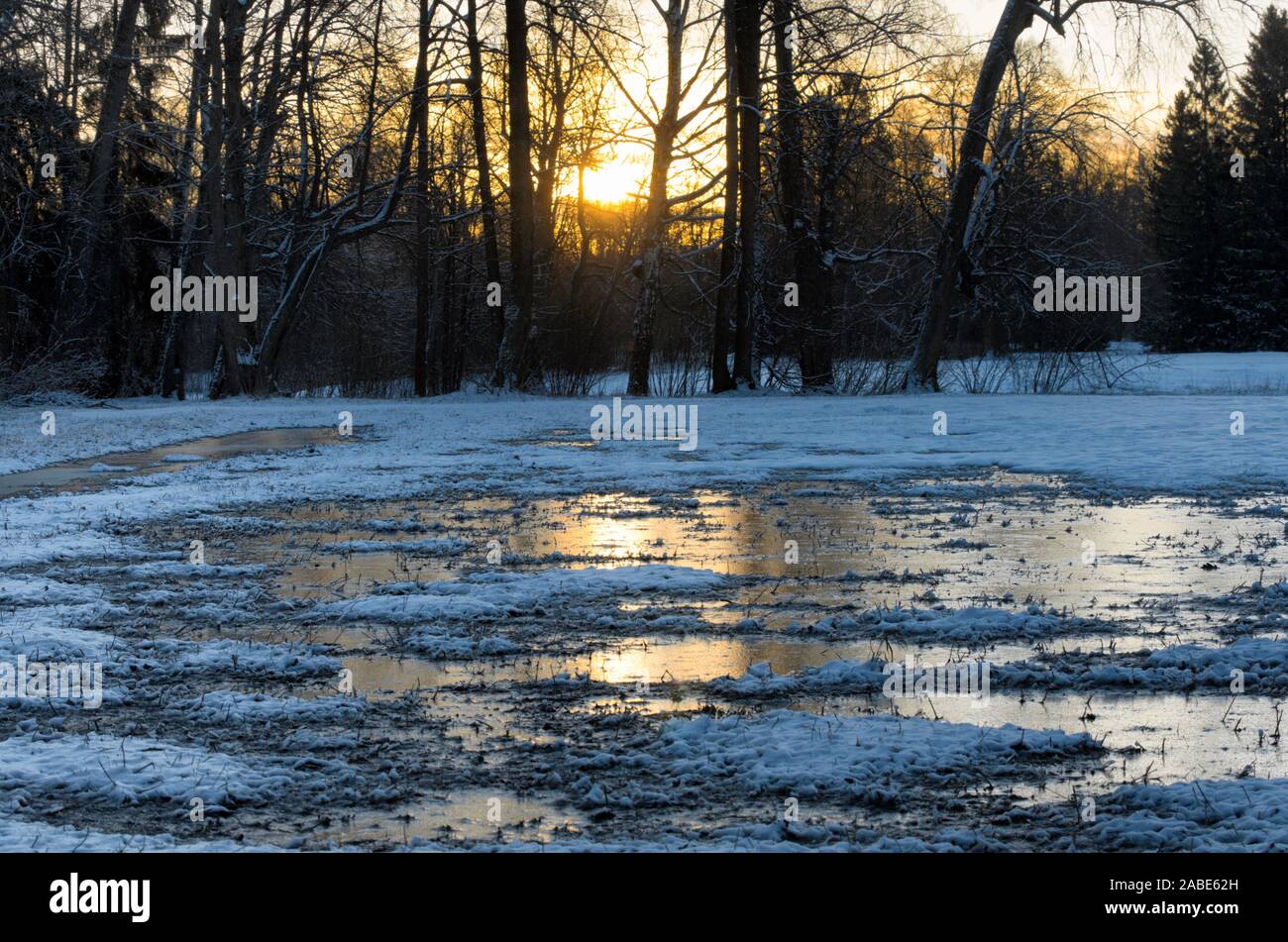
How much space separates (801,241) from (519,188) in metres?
5.40

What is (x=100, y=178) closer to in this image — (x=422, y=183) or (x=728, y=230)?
(x=422, y=183)

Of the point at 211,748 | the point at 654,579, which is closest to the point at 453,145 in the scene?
the point at 654,579

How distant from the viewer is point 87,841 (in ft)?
10.6

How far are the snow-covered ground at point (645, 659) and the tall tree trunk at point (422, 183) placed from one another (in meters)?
17.7

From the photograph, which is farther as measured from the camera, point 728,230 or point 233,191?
point 233,191

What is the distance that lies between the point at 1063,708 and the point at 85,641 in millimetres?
3611

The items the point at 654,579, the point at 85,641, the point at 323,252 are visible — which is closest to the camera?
the point at 85,641

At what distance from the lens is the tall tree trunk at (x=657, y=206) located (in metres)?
26.0

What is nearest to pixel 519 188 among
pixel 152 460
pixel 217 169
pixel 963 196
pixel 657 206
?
pixel 657 206

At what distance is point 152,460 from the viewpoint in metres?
13.7

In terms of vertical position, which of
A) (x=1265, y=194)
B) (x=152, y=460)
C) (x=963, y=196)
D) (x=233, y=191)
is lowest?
(x=152, y=460)

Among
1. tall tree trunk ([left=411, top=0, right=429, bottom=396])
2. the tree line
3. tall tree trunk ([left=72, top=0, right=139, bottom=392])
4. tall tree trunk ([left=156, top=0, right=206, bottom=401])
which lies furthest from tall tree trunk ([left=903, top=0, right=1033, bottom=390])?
tall tree trunk ([left=72, top=0, right=139, bottom=392])

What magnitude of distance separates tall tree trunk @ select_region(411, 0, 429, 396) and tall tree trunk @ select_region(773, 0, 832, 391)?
673 cm
